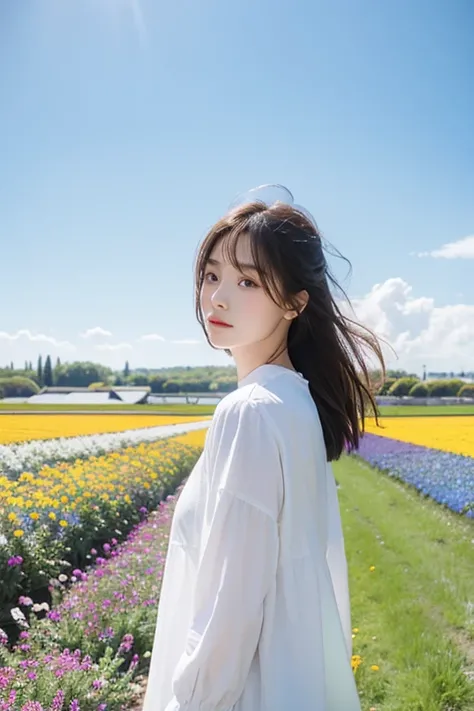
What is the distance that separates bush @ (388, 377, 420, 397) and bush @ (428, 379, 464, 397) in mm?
114

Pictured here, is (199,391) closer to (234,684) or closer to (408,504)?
(408,504)

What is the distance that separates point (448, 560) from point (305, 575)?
2754mm

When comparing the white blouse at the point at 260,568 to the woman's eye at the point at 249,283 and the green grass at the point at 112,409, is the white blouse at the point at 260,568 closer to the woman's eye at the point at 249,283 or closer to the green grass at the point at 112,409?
the woman's eye at the point at 249,283

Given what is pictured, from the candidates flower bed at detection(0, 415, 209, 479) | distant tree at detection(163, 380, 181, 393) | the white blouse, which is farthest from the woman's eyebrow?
distant tree at detection(163, 380, 181, 393)

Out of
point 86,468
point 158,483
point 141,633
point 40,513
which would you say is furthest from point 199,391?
point 158,483

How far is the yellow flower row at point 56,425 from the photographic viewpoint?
302 centimetres

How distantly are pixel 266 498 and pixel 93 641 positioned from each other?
6.30 ft

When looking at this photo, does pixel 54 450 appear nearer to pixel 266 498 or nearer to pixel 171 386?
pixel 171 386

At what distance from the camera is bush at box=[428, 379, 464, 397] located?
4.44m

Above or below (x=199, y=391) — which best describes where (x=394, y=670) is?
below

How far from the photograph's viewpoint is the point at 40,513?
3.01 m

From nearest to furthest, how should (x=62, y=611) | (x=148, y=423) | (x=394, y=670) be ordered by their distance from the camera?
(x=62, y=611) < (x=394, y=670) < (x=148, y=423)

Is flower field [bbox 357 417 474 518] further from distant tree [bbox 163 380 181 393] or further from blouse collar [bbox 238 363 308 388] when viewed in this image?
blouse collar [bbox 238 363 308 388]

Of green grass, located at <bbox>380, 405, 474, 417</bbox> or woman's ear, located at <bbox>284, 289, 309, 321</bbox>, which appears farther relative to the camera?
green grass, located at <bbox>380, 405, 474, 417</bbox>
